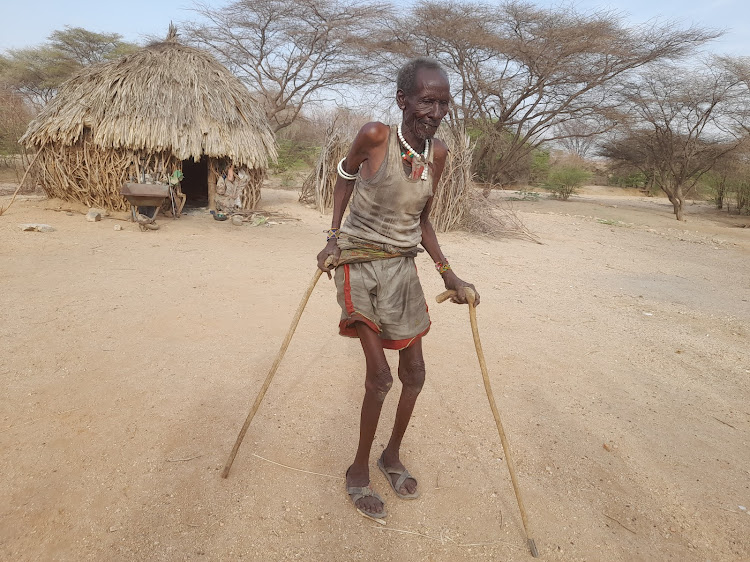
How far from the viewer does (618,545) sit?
5.75 feet

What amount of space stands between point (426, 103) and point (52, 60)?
74.7 feet

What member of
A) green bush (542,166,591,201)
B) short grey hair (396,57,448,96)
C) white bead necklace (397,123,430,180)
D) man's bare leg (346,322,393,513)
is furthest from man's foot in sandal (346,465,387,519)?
green bush (542,166,591,201)

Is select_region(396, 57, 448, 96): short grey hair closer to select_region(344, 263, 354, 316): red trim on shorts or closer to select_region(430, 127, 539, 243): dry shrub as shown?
select_region(344, 263, 354, 316): red trim on shorts

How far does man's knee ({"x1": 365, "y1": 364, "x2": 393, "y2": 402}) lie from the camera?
1.72 meters

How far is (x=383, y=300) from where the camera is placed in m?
1.77

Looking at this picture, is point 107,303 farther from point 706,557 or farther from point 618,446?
point 706,557

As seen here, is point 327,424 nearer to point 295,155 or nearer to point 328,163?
point 328,163

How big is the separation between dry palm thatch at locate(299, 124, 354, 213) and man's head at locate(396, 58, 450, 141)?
8.55 metres

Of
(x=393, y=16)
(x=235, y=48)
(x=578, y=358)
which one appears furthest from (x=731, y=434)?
(x=235, y=48)

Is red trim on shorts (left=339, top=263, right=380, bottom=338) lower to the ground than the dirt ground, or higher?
higher

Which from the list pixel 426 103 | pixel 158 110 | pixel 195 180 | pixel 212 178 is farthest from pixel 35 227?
pixel 426 103

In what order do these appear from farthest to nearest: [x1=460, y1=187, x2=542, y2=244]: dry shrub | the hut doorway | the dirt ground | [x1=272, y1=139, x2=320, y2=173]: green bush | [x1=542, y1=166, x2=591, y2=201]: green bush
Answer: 1. [x1=272, y1=139, x2=320, y2=173]: green bush
2. [x1=542, y1=166, x2=591, y2=201]: green bush
3. the hut doorway
4. [x1=460, y1=187, x2=542, y2=244]: dry shrub
5. the dirt ground

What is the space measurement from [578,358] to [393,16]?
1486 centimetres

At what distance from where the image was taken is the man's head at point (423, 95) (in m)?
1.63
